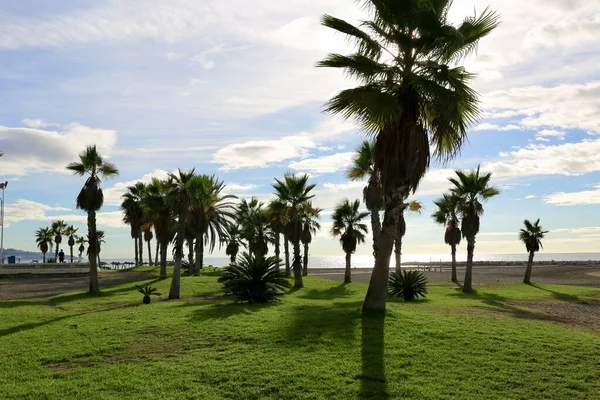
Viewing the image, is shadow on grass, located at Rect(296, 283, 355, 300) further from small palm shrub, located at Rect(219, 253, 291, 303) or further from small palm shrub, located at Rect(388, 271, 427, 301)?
small palm shrub, located at Rect(219, 253, 291, 303)

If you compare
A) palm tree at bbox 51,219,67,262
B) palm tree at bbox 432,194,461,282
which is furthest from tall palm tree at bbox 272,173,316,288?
palm tree at bbox 51,219,67,262

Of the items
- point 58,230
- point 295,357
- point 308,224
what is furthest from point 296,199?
point 58,230

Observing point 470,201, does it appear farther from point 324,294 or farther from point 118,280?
point 118,280

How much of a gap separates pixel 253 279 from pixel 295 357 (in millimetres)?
8936

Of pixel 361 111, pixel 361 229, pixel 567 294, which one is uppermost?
pixel 361 111

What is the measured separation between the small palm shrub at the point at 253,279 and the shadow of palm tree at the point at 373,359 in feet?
18.8

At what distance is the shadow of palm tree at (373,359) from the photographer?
28.2 ft

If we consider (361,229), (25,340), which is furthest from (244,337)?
(361,229)

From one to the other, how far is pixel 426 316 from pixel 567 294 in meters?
21.8

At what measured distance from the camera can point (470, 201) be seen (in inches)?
1375

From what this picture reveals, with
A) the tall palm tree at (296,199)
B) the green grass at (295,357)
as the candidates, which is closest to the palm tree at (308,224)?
the tall palm tree at (296,199)

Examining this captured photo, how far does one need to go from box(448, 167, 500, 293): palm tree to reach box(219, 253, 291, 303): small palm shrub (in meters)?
19.2

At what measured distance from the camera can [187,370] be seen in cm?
966

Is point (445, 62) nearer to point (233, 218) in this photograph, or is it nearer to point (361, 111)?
point (361, 111)
